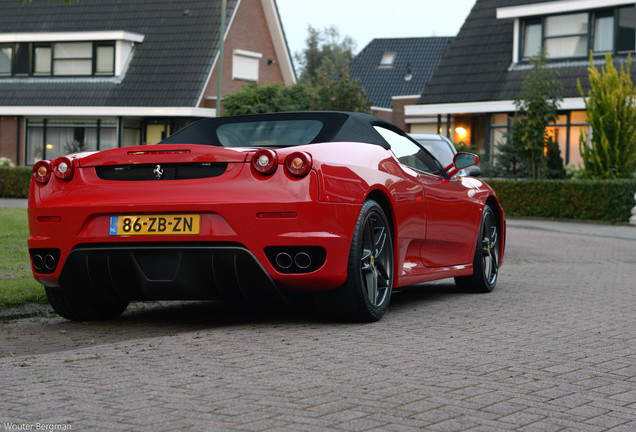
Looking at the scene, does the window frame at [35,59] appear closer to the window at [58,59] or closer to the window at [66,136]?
the window at [58,59]

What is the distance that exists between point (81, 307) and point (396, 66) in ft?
152

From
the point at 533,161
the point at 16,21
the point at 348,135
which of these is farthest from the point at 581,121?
the point at 348,135

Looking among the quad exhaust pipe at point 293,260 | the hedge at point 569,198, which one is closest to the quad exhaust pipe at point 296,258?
the quad exhaust pipe at point 293,260

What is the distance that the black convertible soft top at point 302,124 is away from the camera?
6.77 meters

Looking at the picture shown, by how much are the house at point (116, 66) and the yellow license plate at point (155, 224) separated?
32612 mm

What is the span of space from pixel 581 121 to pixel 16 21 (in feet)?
80.2

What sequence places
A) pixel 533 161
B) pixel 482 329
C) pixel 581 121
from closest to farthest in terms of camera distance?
1. pixel 482 329
2. pixel 533 161
3. pixel 581 121

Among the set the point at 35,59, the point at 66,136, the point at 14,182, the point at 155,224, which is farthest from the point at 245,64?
the point at 155,224

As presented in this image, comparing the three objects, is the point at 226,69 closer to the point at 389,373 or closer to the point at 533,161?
the point at 533,161

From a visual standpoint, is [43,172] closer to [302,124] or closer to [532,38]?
[302,124]

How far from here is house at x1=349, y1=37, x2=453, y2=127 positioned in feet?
165

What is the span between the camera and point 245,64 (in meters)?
43.0

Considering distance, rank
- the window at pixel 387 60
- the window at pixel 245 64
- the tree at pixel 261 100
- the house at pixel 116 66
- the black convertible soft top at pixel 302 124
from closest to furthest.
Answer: the black convertible soft top at pixel 302 124, the tree at pixel 261 100, the house at pixel 116 66, the window at pixel 245 64, the window at pixel 387 60

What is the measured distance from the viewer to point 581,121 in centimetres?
3244
